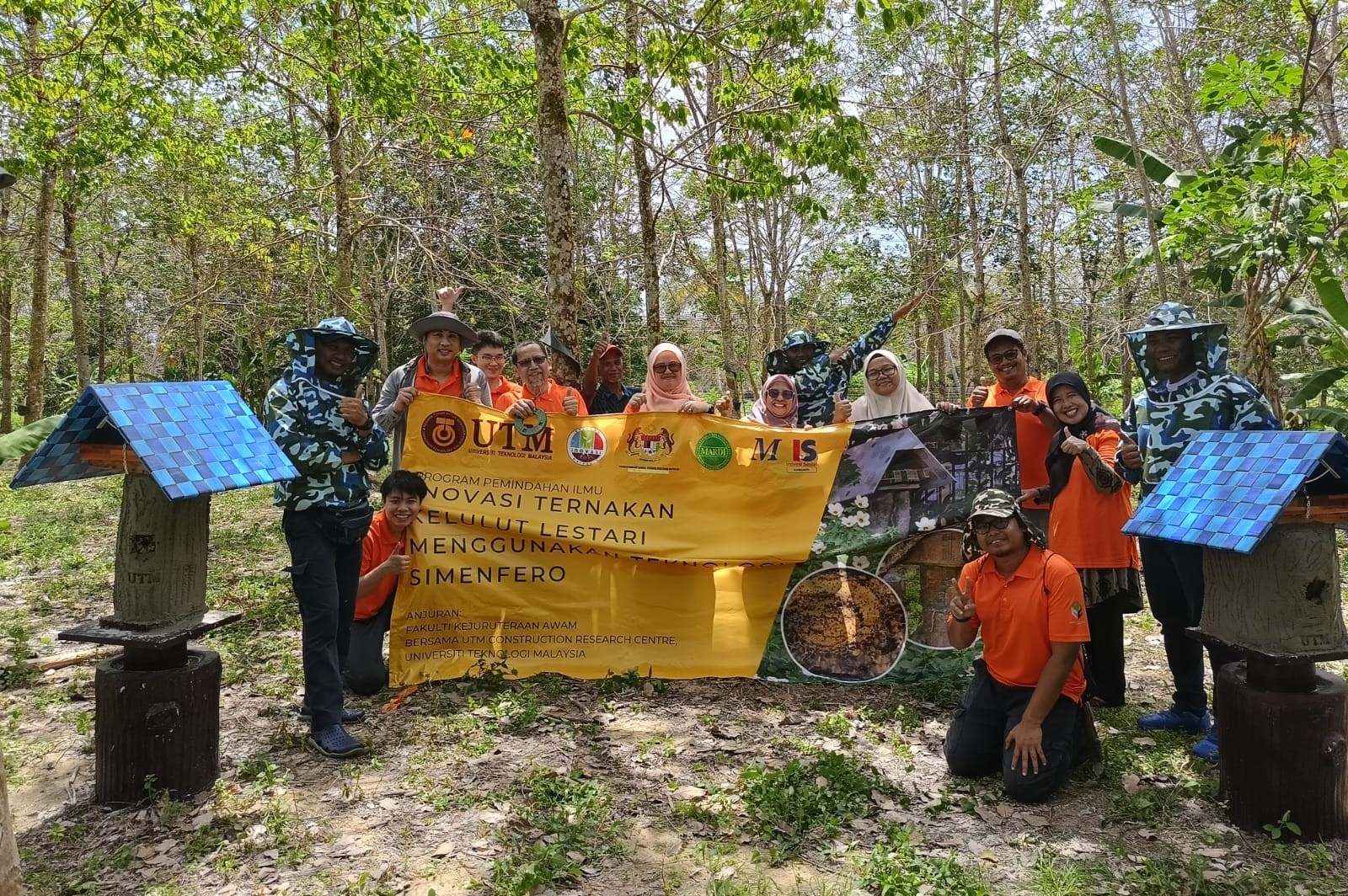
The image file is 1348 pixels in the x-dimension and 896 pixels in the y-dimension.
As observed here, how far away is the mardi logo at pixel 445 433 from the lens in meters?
5.22

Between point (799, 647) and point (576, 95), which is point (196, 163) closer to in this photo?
point (576, 95)

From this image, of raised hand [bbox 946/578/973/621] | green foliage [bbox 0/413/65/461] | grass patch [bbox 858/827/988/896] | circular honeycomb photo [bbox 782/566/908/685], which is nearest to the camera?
green foliage [bbox 0/413/65/461]

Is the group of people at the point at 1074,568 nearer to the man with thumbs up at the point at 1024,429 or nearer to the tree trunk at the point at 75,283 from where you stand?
the man with thumbs up at the point at 1024,429

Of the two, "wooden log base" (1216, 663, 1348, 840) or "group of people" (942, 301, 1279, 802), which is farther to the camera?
"group of people" (942, 301, 1279, 802)

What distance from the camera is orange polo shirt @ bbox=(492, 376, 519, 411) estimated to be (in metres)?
5.94

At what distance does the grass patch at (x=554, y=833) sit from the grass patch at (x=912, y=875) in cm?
101

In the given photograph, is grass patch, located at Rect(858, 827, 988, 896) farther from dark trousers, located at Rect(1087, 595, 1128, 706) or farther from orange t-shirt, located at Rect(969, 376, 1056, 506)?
orange t-shirt, located at Rect(969, 376, 1056, 506)

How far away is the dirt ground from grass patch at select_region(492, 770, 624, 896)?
0.01m

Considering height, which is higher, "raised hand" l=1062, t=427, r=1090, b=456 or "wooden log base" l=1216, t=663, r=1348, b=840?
"raised hand" l=1062, t=427, r=1090, b=456

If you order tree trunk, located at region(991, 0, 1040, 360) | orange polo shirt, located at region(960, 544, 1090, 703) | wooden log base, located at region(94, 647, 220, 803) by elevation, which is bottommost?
wooden log base, located at region(94, 647, 220, 803)

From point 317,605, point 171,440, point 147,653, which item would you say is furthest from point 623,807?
point 171,440

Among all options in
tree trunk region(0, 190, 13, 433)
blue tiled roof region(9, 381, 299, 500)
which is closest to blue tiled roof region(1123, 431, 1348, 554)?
blue tiled roof region(9, 381, 299, 500)

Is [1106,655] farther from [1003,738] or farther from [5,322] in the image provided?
[5,322]

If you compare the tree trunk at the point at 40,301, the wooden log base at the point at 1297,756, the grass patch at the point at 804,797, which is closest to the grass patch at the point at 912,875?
the grass patch at the point at 804,797
